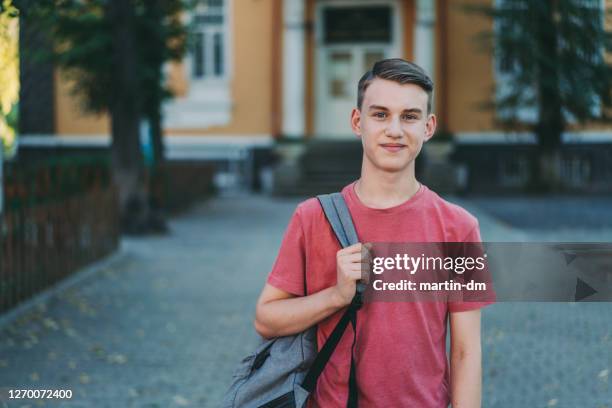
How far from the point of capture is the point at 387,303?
2.40m

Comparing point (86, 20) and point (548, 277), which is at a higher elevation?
point (86, 20)

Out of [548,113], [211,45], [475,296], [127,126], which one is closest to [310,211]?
[475,296]

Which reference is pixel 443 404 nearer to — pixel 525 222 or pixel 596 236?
pixel 596 236

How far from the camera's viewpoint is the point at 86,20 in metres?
15.7

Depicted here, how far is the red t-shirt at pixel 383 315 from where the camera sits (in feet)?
7.87

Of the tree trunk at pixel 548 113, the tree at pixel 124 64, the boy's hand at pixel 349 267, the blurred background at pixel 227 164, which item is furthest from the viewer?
the tree trunk at pixel 548 113

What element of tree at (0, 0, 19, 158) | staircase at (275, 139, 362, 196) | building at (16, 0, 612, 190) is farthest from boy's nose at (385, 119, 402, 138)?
building at (16, 0, 612, 190)

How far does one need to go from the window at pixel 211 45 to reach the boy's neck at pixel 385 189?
24.7 m

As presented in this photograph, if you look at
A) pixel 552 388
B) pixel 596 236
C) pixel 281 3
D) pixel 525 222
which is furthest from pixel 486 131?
pixel 552 388

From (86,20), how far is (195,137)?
11127 millimetres

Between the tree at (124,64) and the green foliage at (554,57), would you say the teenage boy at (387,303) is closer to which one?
the tree at (124,64)

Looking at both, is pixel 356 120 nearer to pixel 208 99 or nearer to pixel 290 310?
pixel 290 310

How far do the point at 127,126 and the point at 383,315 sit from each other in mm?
12827

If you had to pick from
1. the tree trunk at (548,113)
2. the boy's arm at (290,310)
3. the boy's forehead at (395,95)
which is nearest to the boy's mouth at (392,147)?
the boy's forehead at (395,95)
